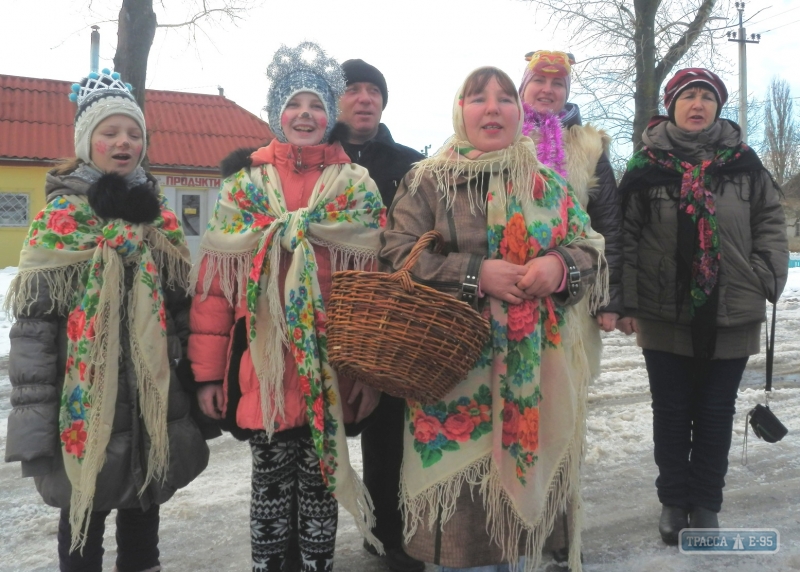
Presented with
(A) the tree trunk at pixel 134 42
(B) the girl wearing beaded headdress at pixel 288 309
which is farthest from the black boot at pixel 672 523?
(A) the tree trunk at pixel 134 42

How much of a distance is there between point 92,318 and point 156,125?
15912mm

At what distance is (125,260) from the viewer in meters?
2.39

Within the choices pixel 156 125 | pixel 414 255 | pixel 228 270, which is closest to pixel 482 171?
pixel 414 255

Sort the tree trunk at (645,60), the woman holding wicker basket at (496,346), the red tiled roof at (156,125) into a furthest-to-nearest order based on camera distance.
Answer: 1. the red tiled roof at (156,125)
2. the tree trunk at (645,60)
3. the woman holding wicker basket at (496,346)

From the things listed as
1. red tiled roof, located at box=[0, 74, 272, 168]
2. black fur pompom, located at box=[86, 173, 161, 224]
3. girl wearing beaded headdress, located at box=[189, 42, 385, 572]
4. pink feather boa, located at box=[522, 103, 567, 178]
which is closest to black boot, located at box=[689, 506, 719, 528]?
girl wearing beaded headdress, located at box=[189, 42, 385, 572]

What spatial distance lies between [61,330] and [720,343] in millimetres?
2683

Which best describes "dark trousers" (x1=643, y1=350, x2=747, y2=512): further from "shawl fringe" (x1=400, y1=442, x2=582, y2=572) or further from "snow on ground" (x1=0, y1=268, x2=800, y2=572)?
"shawl fringe" (x1=400, y1=442, x2=582, y2=572)

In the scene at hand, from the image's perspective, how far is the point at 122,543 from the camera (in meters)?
2.55

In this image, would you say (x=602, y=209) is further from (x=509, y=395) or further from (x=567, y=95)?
(x=509, y=395)

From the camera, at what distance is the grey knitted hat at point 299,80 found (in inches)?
96.3

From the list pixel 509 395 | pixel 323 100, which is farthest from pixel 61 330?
pixel 509 395

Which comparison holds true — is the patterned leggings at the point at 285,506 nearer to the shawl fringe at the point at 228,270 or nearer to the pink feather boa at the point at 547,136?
the shawl fringe at the point at 228,270

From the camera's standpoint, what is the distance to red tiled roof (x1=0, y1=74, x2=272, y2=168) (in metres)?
15.8

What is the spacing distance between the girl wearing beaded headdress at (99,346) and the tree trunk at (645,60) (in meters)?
8.77
